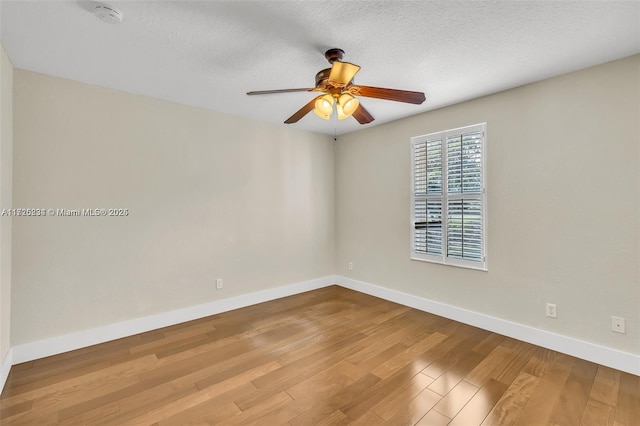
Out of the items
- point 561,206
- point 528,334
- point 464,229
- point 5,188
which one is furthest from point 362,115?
point 5,188

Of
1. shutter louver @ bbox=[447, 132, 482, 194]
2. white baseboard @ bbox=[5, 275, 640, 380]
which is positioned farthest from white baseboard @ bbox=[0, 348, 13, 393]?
shutter louver @ bbox=[447, 132, 482, 194]

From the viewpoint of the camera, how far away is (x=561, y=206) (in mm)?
2570

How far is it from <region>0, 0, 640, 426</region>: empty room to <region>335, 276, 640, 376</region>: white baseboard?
2 centimetres

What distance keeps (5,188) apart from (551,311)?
4684 mm

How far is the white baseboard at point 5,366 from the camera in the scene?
6.75 ft

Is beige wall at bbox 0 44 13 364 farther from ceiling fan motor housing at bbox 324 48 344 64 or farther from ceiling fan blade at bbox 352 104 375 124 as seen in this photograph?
ceiling fan blade at bbox 352 104 375 124

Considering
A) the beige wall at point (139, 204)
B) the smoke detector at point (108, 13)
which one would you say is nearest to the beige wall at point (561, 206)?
the beige wall at point (139, 204)

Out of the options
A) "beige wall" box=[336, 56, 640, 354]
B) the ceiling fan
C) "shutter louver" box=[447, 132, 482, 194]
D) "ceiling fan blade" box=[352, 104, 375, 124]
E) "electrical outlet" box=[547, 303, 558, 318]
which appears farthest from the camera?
"shutter louver" box=[447, 132, 482, 194]

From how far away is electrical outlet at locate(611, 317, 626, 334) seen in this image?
2277 mm

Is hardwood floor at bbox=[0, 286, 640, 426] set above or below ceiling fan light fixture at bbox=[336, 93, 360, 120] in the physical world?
below

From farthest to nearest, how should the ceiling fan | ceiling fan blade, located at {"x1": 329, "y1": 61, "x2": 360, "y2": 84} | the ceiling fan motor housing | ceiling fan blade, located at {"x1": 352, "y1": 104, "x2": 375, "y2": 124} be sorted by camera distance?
ceiling fan blade, located at {"x1": 352, "y1": 104, "x2": 375, "y2": 124}
the ceiling fan motor housing
the ceiling fan
ceiling fan blade, located at {"x1": 329, "y1": 61, "x2": 360, "y2": 84}

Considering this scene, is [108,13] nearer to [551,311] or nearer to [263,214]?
[263,214]

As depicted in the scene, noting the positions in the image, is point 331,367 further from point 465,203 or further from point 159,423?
point 465,203

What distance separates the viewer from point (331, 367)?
92.0 inches
